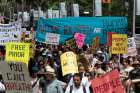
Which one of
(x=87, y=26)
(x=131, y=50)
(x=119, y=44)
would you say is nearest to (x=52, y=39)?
(x=131, y=50)

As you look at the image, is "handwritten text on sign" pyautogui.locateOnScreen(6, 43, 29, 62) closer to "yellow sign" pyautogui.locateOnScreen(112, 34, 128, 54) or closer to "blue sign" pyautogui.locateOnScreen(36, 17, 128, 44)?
"yellow sign" pyautogui.locateOnScreen(112, 34, 128, 54)

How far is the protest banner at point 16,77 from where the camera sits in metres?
13.8

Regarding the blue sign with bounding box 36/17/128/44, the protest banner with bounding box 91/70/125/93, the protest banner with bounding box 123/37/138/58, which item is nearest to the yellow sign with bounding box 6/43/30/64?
the protest banner with bounding box 91/70/125/93

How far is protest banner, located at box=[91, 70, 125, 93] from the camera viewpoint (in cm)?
1362

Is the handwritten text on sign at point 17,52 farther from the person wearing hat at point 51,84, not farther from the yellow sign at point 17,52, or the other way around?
the person wearing hat at point 51,84

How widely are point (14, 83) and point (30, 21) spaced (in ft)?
153

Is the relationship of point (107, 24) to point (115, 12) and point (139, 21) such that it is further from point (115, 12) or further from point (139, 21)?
point (115, 12)

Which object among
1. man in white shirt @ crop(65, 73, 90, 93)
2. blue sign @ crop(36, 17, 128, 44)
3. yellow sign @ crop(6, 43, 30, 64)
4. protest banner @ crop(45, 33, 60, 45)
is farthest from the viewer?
blue sign @ crop(36, 17, 128, 44)

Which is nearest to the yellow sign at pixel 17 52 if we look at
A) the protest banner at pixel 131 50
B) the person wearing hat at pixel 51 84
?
the person wearing hat at pixel 51 84

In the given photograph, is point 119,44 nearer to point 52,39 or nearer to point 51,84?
point 52,39

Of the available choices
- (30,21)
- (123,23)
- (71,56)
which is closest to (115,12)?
(30,21)

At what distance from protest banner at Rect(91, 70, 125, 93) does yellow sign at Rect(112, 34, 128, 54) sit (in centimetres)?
855

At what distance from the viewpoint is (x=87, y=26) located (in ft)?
125

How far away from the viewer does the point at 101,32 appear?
37.3 meters
